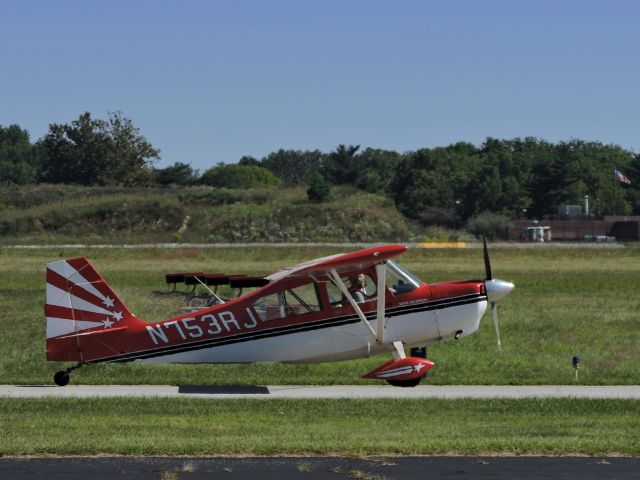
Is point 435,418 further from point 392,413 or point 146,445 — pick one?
point 146,445

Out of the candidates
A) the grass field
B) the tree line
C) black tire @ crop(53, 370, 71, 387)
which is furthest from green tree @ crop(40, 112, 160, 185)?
black tire @ crop(53, 370, 71, 387)

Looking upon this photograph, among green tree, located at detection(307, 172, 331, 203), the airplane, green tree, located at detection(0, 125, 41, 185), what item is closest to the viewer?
the airplane

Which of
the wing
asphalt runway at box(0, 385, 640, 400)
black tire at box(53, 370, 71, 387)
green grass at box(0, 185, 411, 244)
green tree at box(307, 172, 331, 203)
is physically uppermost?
green tree at box(307, 172, 331, 203)

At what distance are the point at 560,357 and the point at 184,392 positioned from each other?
882cm

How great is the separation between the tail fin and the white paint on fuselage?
2.93 feet

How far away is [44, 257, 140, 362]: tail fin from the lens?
18844 mm

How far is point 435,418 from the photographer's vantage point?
16.7m

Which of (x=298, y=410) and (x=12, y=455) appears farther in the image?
(x=298, y=410)

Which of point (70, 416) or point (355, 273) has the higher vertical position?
point (355, 273)

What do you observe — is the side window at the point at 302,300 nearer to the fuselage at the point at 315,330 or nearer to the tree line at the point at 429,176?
the fuselage at the point at 315,330

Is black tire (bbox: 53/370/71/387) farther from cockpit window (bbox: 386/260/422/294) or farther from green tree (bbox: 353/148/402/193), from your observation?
green tree (bbox: 353/148/402/193)

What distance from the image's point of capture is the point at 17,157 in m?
164

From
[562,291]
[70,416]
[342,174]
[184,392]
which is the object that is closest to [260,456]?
[70,416]

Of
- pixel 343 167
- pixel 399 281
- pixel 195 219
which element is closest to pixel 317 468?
pixel 399 281
